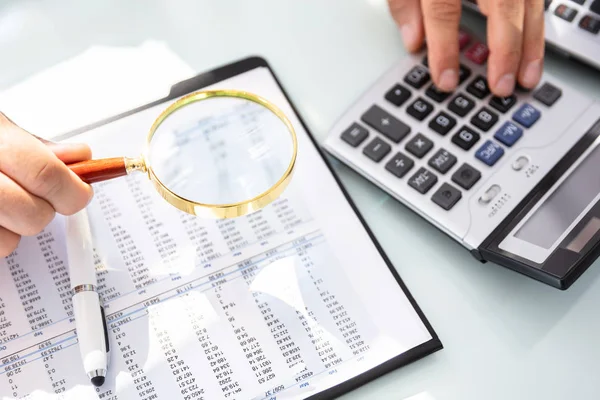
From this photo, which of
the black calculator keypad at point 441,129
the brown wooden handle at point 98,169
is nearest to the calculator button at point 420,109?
the black calculator keypad at point 441,129

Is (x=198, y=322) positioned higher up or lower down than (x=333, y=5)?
lower down

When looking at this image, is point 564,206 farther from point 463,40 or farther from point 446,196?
point 463,40

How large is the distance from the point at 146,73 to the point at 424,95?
28 centimetres

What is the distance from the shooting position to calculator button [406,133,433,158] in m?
0.64

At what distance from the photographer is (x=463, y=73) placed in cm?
69

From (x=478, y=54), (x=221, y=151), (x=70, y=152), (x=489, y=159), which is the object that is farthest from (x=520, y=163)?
(x=70, y=152)

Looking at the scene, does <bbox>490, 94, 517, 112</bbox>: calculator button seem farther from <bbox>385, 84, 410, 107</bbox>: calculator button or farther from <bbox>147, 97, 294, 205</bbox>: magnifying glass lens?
<bbox>147, 97, 294, 205</bbox>: magnifying glass lens

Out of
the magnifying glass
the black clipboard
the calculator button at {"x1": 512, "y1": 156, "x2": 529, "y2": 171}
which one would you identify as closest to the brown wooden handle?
the magnifying glass

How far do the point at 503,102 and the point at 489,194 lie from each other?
4.0 inches

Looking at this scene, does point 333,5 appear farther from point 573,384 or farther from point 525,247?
point 573,384

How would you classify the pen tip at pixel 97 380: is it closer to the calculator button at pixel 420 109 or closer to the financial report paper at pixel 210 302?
the financial report paper at pixel 210 302

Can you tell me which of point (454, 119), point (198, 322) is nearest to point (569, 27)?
point (454, 119)

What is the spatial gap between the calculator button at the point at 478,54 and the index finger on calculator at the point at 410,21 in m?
0.05

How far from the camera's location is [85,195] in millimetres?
546
